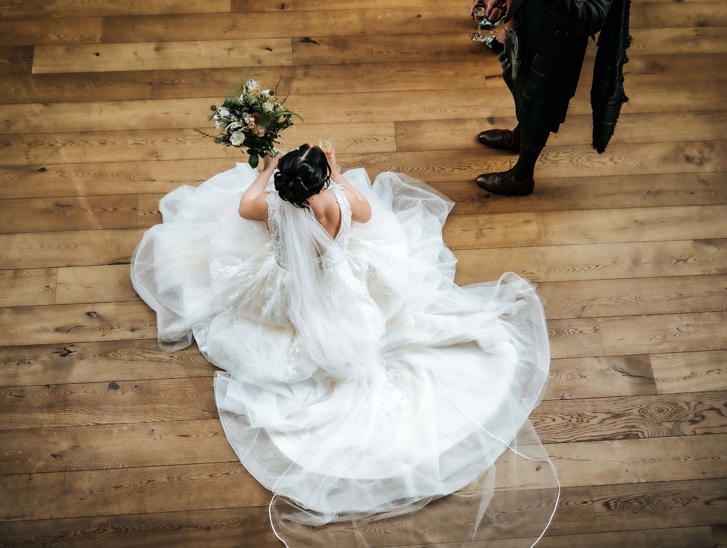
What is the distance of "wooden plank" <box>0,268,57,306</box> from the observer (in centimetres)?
276

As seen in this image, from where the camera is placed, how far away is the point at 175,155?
10.00ft

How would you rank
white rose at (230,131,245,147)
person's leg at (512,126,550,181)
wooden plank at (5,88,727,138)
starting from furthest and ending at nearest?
wooden plank at (5,88,727,138), person's leg at (512,126,550,181), white rose at (230,131,245,147)

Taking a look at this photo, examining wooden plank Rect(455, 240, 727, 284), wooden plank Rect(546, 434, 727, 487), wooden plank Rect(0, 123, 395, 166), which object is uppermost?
wooden plank Rect(0, 123, 395, 166)

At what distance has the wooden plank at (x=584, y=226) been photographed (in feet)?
9.62

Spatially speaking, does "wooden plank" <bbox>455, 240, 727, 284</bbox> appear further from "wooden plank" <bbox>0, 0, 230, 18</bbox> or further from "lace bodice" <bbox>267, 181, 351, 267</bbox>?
"wooden plank" <bbox>0, 0, 230, 18</bbox>

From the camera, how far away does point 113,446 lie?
8.26 ft

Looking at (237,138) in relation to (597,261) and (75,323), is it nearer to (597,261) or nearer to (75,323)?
(75,323)

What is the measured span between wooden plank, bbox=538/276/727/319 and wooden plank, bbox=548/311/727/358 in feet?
0.10

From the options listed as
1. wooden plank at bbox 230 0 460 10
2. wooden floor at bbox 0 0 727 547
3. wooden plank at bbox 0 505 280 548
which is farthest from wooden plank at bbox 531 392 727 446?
wooden plank at bbox 230 0 460 10

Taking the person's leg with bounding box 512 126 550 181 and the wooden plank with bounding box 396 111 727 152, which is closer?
the person's leg with bounding box 512 126 550 181

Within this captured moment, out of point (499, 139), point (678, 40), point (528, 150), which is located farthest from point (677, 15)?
point (528, 150)

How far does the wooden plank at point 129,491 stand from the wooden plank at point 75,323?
0.52 m

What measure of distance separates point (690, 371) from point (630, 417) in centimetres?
33

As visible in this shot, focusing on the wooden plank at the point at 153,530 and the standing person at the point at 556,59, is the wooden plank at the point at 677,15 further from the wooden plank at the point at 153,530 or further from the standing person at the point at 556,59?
the wooden plank at the point at 153,530
